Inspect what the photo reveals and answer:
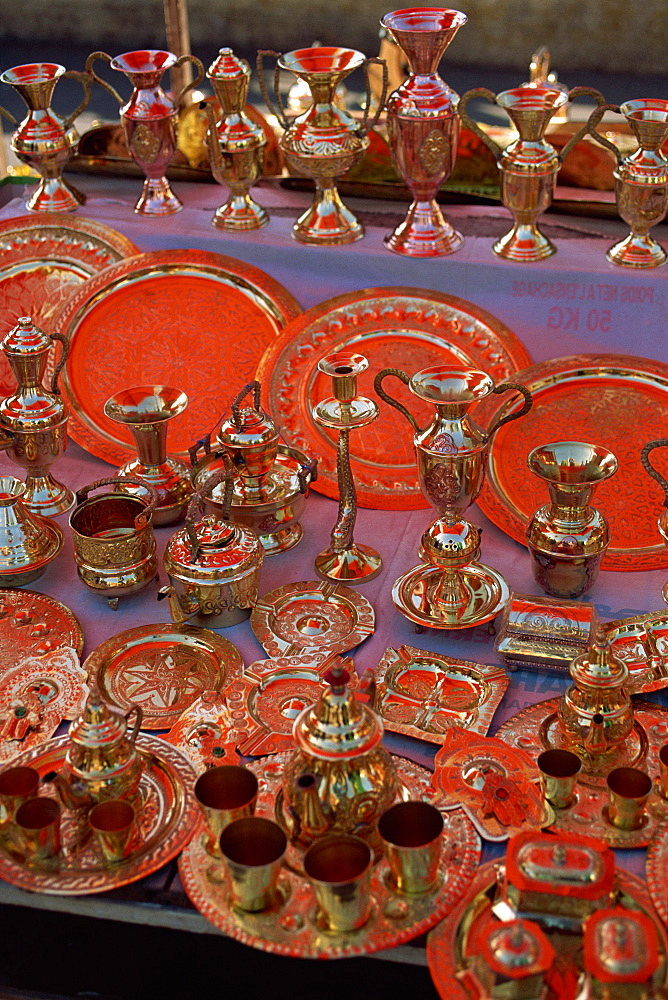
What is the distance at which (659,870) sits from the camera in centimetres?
182

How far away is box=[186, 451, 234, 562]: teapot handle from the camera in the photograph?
2.35m

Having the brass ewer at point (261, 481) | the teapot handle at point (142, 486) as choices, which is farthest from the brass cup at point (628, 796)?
the teapot handle at point (142, 486)

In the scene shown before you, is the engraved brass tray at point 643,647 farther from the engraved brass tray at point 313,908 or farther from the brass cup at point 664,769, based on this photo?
the engraved brass tray at point 313,908

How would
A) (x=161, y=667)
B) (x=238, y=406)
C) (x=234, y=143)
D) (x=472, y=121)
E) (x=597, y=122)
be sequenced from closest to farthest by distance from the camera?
(x=161, y=667) < (x=238, y=406) < (x=597, y=122) < (x=472, y=121) < (x=234, y=143)

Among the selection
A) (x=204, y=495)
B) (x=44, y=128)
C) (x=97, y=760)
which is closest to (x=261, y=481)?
(x=204, y=495)

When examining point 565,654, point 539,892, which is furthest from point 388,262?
point 539,892

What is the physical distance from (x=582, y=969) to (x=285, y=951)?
0.44 meters

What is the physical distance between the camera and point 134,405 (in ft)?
9.11

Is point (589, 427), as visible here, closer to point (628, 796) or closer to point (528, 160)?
point (528, 160)

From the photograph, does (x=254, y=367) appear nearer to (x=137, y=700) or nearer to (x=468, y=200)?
(x=468, y=200)

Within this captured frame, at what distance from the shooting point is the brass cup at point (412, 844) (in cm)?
175

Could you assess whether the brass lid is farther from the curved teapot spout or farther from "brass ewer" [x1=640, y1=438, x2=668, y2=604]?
"brass ewer" [x1=640, y1=438, x2=668, y2=604]

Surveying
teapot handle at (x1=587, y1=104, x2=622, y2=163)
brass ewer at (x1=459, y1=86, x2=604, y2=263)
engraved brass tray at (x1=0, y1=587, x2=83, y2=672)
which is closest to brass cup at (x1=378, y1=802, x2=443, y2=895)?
engraved brass tray at (x1=0, y1=587, x2=83, y2=672)

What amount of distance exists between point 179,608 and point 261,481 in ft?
1.31
